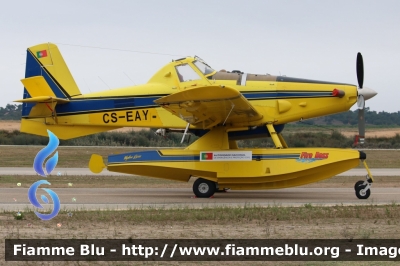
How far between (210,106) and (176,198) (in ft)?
8.66

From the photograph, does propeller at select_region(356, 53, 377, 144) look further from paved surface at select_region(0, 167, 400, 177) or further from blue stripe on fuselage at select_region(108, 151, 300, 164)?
paved surface at select_region(0, 167, 400, 177)

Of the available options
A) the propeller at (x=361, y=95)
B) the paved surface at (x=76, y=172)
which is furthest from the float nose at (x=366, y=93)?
the paved surface at (x=76, y=172)

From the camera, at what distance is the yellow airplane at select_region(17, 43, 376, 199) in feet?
54.5

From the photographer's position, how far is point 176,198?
1717cm

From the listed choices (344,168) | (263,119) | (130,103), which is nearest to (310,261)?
(344,168)

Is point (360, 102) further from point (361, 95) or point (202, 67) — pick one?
point (202, 67)

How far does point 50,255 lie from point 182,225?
10.3 ft

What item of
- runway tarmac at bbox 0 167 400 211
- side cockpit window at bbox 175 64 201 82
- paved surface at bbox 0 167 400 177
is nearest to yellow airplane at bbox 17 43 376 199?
side cockpit window at bbox 175 64 201 82

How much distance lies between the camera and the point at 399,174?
1008 inches

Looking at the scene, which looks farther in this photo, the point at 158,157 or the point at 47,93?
the point at 47,93

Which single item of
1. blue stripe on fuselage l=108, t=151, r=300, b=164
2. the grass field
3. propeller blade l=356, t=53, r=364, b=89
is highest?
propeller blade l=356, t=53, r=364, b=89

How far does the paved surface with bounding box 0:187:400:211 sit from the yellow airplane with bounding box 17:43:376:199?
572mm

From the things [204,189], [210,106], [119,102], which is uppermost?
[119,102]

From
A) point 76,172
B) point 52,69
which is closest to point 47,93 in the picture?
point 52,69
